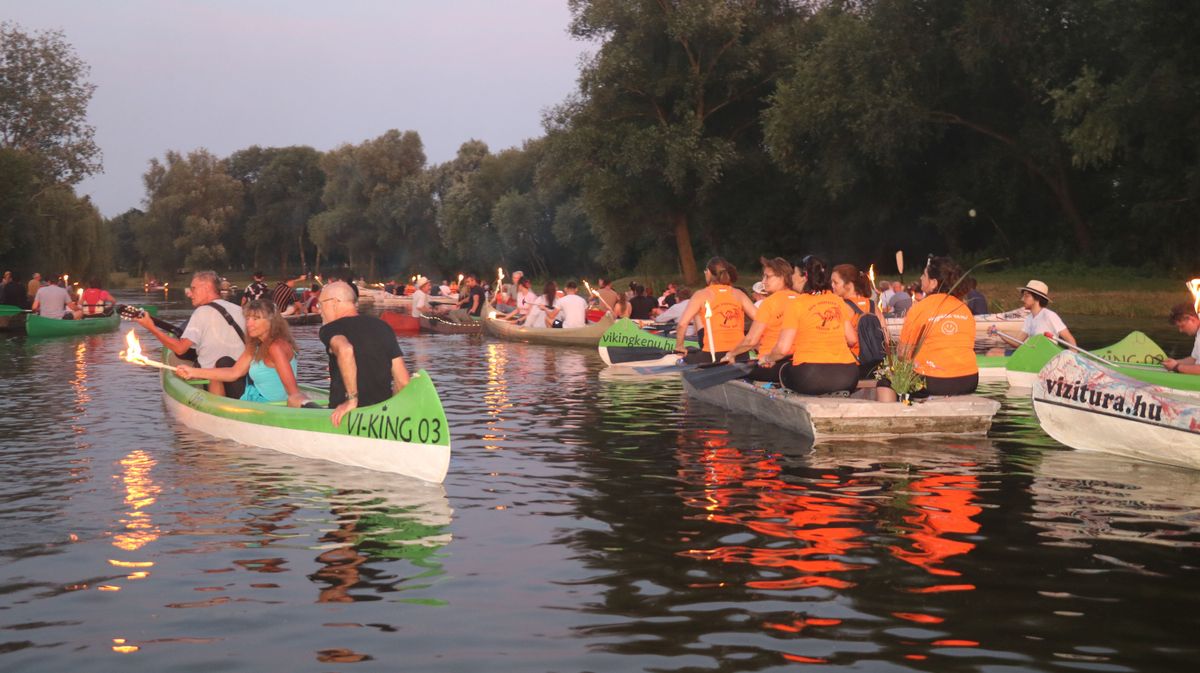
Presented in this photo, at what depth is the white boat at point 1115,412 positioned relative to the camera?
11.2 meters

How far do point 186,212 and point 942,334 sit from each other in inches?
4146

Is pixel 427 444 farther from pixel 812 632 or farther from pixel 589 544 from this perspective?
pixel 812 632

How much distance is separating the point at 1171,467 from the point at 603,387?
31.9 ft

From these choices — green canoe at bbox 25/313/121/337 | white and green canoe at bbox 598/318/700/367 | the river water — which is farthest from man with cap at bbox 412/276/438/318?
the river water

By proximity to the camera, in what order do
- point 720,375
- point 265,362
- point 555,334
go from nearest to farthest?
point 265,362, point 720,375, point 555,334

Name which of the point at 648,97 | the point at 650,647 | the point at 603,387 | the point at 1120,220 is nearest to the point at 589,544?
the point at 650,647

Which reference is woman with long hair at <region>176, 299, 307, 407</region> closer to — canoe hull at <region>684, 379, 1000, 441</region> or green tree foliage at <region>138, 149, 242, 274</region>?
canoe hull at <region>684, 379, 1000, 441</region>

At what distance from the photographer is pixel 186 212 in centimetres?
11062

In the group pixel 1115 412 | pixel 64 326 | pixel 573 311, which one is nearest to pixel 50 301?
pixel 64 326

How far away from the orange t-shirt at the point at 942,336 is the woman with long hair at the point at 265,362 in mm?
6103

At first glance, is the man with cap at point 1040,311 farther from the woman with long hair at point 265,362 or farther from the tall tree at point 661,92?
the tall tree at point 661,92

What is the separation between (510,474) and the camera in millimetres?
11453

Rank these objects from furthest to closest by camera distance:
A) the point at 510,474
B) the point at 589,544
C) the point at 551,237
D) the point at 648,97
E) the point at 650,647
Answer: the point at 551,237
the point at 648,97
the point at 510,474
the point at 589,544
the point at 650,647

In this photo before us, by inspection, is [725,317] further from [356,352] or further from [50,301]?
[50,301]
